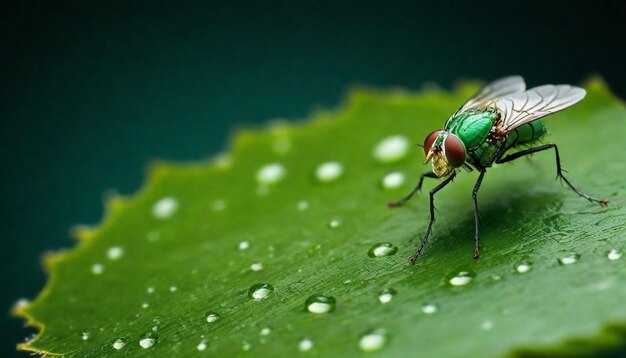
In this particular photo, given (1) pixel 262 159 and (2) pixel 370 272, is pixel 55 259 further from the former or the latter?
(2) pixel 370 272

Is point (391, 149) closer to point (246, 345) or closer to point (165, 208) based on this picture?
point (165, 208)

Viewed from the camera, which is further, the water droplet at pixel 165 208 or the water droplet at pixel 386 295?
the water droplet at pixel 165 208

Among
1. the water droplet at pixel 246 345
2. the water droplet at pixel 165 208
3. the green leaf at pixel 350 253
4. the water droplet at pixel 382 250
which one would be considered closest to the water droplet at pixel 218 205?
the green leaf at pixel 350 253

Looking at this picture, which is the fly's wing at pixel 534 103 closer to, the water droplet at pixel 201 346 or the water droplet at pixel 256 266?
the water droplet at pixel 256 266

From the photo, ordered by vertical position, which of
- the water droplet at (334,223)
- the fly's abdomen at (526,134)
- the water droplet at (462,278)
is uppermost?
the fly's abdomen at (526,134)

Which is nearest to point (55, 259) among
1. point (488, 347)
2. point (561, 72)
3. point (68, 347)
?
point (68, 347)

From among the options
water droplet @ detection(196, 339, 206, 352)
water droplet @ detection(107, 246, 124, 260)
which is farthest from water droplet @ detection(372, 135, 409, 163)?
water droplet @ detection(196, 339, 206, 352)

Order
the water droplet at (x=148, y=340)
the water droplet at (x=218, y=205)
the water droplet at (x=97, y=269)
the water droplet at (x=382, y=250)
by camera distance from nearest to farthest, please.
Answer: the water droplet at (x=148, y=340) → the water droplet at (x=382, y=250) → the water droplet at (x=97, y=269) → the water droplet at (x=218, y=205)
